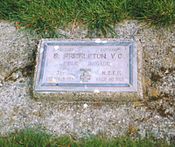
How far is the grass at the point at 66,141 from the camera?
2.62 meters

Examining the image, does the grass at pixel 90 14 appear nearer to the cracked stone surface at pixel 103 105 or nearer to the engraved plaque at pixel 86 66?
the cracked stone surface at pixel 103 105

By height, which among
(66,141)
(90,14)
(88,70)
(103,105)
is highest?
(90,14)

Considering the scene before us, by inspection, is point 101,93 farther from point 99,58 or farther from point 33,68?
point 33,68

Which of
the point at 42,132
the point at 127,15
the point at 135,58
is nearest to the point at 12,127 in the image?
the point at 42,132

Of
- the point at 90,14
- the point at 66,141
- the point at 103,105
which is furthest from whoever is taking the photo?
the point at 90,14

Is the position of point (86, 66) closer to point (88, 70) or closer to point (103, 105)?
point (88, 70)

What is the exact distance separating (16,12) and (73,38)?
1.68ft

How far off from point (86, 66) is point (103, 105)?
0.90ft

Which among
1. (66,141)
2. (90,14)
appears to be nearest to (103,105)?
(66,141)

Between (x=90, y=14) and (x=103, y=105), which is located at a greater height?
(x=90, y=14)

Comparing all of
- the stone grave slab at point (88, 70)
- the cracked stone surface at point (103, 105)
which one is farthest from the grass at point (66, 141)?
the stone grave slab at point (88, 70)

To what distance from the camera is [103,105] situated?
2.84m

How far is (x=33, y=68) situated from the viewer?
305cm

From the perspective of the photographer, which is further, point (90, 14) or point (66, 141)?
point (90, 14)
